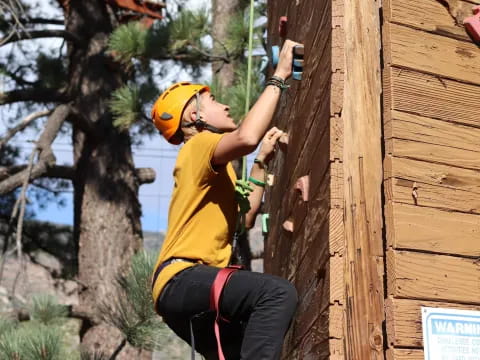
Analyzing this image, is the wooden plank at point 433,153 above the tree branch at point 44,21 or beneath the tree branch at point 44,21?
beneath

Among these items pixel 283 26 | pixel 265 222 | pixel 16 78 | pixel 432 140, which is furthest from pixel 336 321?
pixel 16 78

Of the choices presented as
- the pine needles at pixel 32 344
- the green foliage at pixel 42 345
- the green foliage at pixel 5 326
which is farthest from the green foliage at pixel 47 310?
the green foliage at pixel 42 345

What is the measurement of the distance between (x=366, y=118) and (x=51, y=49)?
274 inches

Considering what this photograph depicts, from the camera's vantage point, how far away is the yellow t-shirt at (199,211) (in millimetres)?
3141

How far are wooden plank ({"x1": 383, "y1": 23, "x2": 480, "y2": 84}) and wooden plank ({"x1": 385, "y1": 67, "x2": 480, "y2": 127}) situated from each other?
0.03m

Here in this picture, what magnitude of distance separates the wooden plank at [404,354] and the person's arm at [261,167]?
112 cm

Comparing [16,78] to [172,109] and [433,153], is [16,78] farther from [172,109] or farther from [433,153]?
[433,153]

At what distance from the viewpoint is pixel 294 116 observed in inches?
143

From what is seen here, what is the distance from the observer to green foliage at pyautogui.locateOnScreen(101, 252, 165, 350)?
503cm

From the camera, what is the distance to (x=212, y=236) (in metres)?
3.20

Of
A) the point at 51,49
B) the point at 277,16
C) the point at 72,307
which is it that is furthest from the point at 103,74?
the point at 277,16

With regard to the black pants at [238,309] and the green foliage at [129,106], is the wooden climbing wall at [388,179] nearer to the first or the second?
the black pants at [238,309]

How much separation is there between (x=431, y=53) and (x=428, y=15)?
0.51 ft

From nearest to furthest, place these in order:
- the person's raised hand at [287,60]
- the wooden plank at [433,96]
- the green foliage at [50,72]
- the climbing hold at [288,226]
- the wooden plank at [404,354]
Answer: the wooden plank at [404,354] → the wooden plank at [433,96] → the person's raised hand at [287,60] → the climbing hold at [288,226] → the green foliage at [50,72]
